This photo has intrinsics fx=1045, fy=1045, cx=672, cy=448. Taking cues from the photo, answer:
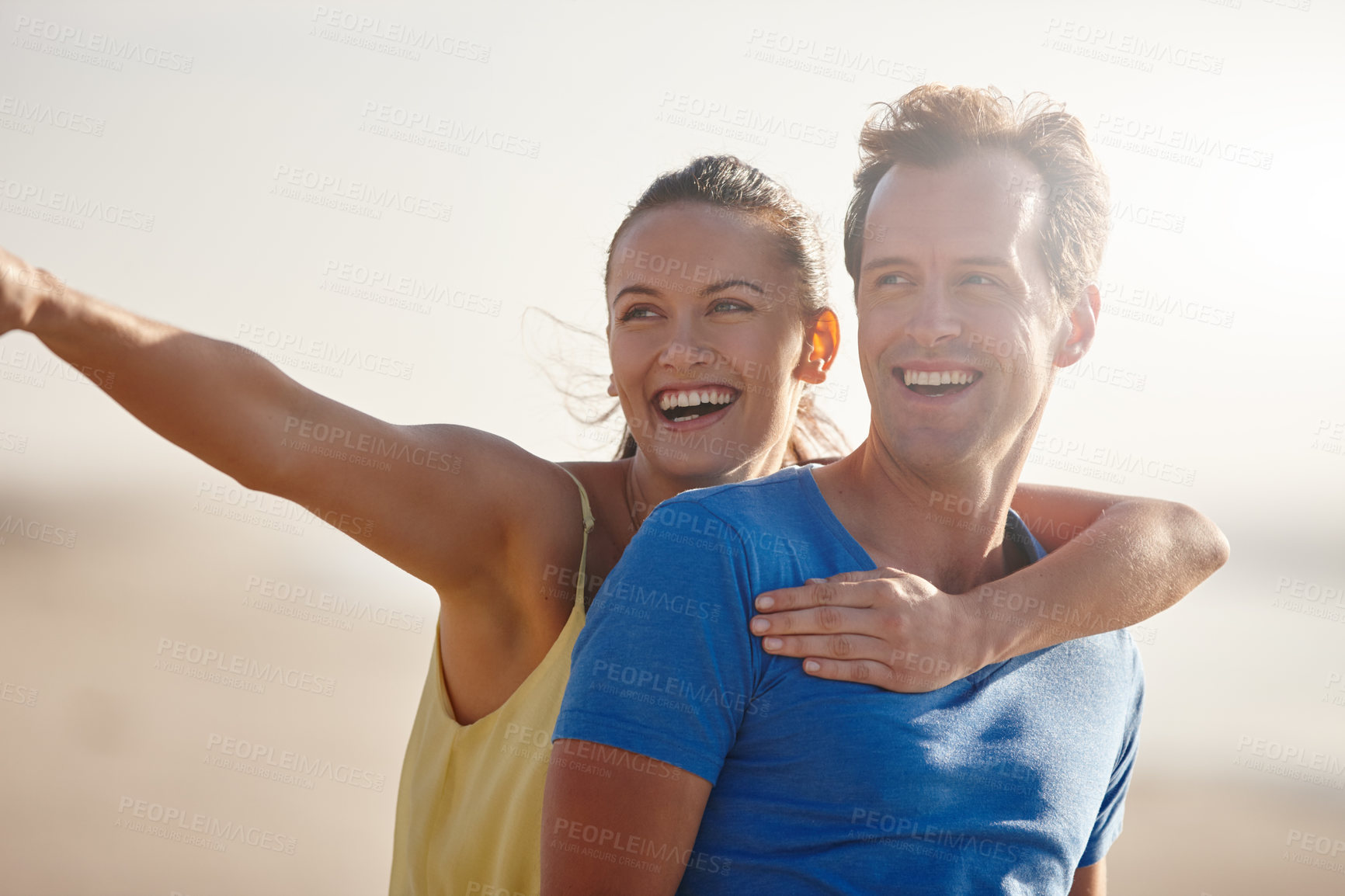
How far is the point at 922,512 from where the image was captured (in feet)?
7.60

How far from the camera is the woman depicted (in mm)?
1948

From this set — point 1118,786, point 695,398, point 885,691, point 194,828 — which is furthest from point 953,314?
point 194,828

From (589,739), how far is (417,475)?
0.87 metres

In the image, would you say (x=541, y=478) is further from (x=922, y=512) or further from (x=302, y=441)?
(x=922, y=512)

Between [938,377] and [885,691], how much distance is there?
0.74 meters

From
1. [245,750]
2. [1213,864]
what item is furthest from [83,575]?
[1213,864]

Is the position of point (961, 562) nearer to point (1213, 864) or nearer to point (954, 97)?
point (954, 97)

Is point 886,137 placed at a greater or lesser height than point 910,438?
greater

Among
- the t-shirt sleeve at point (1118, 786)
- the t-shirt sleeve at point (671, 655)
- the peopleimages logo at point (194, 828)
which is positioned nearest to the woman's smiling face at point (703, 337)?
the t-shirt sleeve at point (671, 655)

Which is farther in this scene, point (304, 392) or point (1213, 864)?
point (1213, 864)

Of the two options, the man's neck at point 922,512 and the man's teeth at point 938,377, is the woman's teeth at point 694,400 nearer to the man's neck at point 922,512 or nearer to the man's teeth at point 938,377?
the man's neck at point 922,512

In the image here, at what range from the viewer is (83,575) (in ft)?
57.8

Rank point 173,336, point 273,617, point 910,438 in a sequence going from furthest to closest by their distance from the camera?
1. point 273,617
2. point 910,438
3. point 173,336

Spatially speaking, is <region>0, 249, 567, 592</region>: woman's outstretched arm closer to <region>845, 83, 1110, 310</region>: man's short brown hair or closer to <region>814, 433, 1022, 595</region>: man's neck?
<region>814, 433, 1022, 595</region>: man's neck
